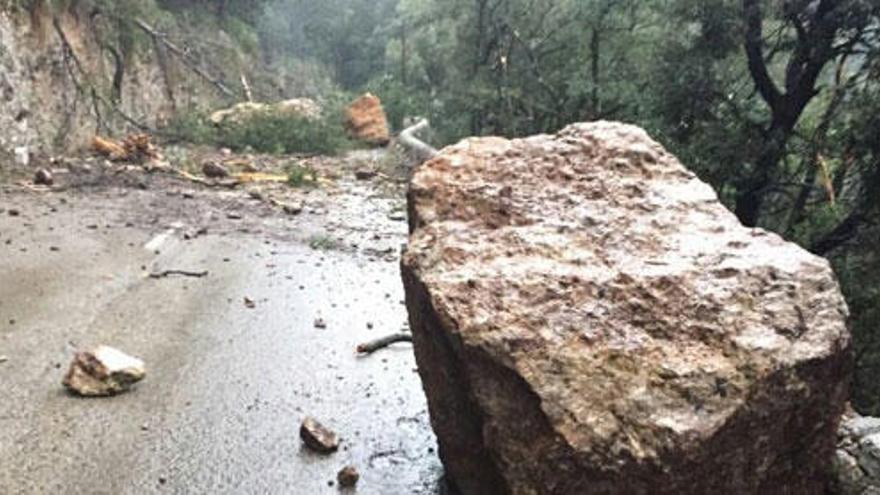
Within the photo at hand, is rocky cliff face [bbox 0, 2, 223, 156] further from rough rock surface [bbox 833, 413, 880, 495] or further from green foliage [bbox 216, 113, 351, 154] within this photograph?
rough rock surface [bbox 833, 413, 880, 495]

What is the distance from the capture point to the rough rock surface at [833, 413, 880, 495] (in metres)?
3.22

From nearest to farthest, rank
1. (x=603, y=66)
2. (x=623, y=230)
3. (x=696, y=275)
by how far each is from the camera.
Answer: (x=696, y=275) < (x=623, y=230) < (x=603, y=66)

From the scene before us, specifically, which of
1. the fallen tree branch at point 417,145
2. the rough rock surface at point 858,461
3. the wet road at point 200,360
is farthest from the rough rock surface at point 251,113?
the rough rock surface at point 858,461

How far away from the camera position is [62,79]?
1323 centimetres

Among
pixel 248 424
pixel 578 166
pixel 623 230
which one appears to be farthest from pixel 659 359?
pixel 248 424

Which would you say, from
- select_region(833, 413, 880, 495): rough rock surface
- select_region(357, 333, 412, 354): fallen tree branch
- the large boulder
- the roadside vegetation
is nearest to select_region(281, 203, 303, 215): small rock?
the roadside vegetation

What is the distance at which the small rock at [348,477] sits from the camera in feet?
12.7

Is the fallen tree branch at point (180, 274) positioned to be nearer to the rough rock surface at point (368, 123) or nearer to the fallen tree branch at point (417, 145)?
the fallen tree branch at point (417, 145)

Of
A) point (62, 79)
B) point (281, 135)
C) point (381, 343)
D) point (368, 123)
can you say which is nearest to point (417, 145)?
point (281, 135)

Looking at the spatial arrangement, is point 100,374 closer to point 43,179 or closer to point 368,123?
point 43,179

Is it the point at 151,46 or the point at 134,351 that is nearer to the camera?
the point at 134,351

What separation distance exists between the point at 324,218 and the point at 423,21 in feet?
37.2

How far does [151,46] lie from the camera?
59.2 ft

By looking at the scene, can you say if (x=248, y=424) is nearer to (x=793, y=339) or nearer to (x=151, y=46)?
(x=793, y=339)
